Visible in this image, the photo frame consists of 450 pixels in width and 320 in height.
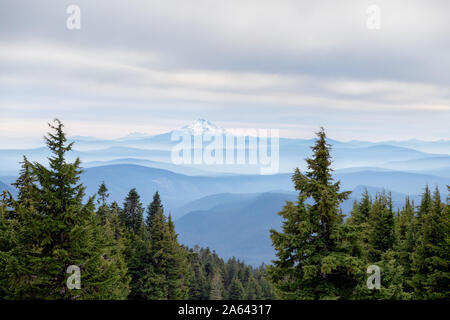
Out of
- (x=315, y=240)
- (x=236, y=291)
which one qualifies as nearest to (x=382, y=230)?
(x=315, y=240)

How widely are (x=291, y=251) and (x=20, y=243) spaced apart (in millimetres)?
11836

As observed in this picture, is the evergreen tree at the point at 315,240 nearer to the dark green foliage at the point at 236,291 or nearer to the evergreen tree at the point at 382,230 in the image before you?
the evergreen tree at the point at 382,230

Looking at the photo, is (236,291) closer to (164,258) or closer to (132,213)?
(132,213)

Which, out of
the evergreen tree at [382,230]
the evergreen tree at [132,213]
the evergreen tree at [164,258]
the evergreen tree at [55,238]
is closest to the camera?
the evergreen tree at [55,238]

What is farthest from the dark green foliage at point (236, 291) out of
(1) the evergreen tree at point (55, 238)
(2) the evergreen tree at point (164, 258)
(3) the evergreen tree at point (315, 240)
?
(3) the evergreen tree at point (315, 240)

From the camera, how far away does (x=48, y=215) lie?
15852mm

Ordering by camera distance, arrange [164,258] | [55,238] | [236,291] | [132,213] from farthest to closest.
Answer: [236,291] < [132,213] < [164,258] < [55,238]

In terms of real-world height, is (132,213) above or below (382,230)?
above

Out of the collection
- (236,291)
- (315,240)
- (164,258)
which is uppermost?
(315,240)

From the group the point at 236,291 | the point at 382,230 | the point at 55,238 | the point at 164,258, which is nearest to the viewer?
the point at 55,238

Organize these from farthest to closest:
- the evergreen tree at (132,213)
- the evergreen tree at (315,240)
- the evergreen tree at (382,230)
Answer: the evergreen tree at (132,213) → the evergreen tree at (382,230) → the evergreen tree at (315,240)
